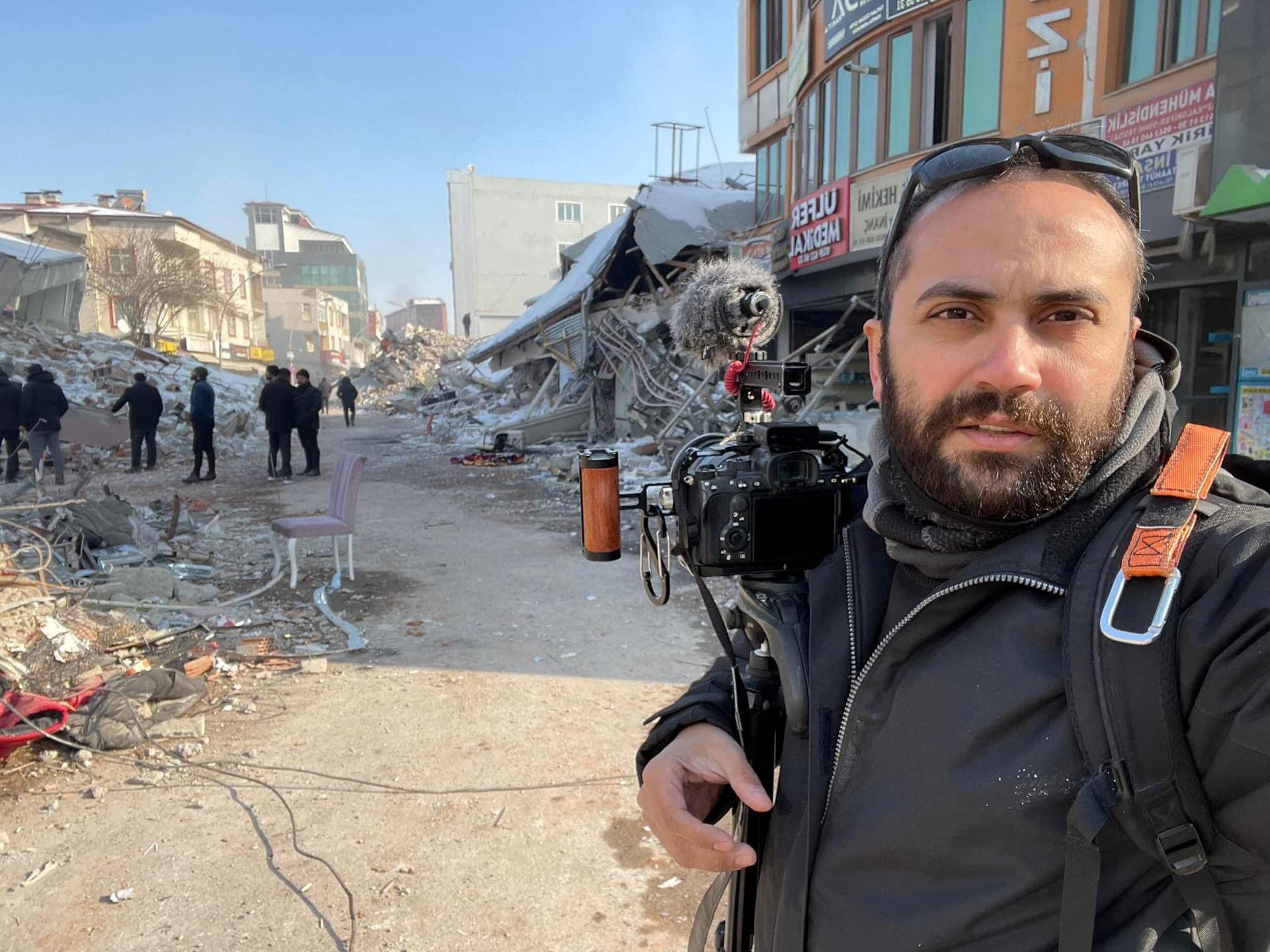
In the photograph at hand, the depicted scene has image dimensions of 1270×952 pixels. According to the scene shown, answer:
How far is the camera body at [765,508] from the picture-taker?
4.45 ft


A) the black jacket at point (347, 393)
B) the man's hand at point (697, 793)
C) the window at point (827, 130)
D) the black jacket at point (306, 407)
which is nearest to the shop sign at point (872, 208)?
the window at point (827, 130)

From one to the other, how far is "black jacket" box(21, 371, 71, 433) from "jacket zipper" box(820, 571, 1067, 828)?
1419 cm

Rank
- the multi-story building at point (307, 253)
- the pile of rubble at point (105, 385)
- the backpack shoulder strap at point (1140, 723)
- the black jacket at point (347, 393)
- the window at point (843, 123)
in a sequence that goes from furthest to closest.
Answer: the multi-story building at point (307, 253) → the black jacket at point (347, 393) → the pile of rubble at point (105, 385) → the window at point (843, 123) → the backpack shoulder strap at point (1140, 723)

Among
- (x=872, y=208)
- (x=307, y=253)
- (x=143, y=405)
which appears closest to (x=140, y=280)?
(x=143, y=405)

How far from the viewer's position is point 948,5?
9.68 meters

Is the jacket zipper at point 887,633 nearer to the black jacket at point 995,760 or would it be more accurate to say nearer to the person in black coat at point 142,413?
the black jacket at point 995,760

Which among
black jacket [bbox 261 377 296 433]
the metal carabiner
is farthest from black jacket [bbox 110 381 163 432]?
the metal carabiner

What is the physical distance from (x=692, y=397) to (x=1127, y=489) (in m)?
11.9

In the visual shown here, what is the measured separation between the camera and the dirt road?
269cm

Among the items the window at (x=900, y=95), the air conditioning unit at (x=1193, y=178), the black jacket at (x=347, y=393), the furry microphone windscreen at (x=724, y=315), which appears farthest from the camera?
the black jacket at (x=347, y=393)

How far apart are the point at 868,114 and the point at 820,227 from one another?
68.2 inches

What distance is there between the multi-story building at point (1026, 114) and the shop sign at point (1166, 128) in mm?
17

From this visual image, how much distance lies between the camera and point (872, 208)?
10.8 m

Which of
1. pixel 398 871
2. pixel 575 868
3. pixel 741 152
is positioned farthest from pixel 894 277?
pixel 741 152
